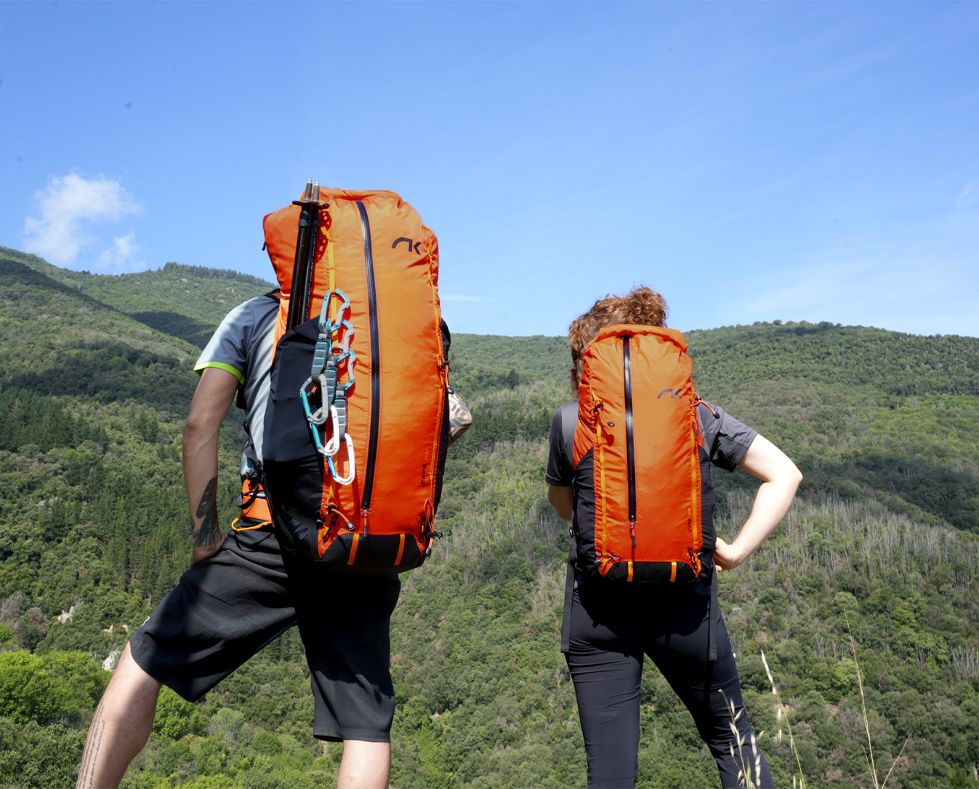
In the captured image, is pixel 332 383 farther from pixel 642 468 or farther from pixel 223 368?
pixel 642 468

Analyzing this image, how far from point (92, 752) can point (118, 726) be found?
0.07 metres

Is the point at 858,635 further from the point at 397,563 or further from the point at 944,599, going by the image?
the point at 397,563

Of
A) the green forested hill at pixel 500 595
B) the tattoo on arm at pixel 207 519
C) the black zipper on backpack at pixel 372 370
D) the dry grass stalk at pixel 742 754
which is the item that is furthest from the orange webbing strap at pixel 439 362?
the green forested hill at pixel 500 595

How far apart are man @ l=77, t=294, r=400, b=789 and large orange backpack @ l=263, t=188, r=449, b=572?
5.0 inches

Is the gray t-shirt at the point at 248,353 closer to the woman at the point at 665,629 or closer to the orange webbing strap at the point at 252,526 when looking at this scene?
the orange webbing strap at the point at 252,526

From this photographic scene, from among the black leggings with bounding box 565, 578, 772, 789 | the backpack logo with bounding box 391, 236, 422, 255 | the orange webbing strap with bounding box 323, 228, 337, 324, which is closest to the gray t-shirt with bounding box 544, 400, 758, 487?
the black leggings with bounding box 565, 578, 772, 789

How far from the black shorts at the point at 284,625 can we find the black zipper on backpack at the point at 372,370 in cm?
25

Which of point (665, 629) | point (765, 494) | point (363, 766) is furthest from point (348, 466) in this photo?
point (765, 494)

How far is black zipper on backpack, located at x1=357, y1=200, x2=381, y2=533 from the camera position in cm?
159

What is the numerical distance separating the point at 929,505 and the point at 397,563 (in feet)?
236

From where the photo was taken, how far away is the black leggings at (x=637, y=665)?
1.90 m

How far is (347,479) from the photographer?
1.57m

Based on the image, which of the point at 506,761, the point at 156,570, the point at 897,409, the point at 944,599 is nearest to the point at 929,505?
the point at 944,599

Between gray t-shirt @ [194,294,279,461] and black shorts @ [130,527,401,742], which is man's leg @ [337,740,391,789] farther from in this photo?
gray t-shirt @ [194,294,279,461]
